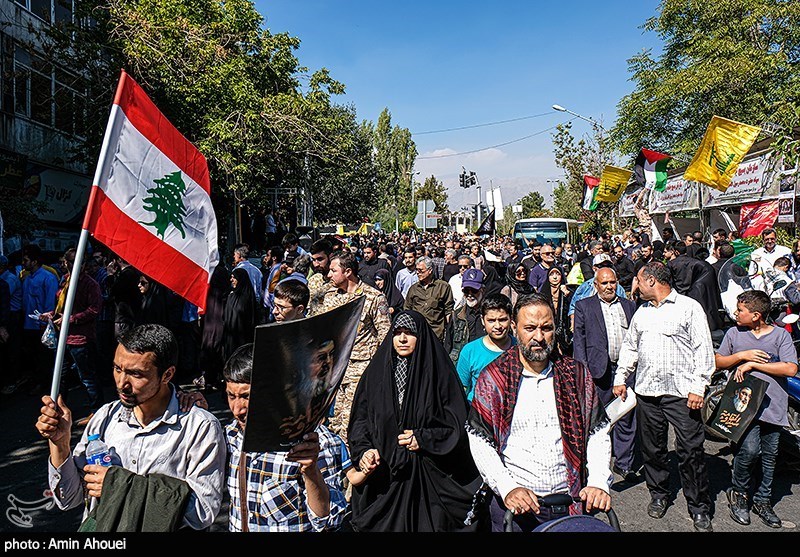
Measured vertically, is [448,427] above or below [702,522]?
above

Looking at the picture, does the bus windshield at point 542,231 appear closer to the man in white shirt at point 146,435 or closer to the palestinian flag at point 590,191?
the palestinian flag at point 590,191

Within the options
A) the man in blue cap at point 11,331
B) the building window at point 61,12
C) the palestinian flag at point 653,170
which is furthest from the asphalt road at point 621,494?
the building window at point 61,12

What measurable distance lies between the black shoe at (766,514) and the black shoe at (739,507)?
12 cm

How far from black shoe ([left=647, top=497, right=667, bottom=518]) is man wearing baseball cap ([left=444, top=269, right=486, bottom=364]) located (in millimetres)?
2381

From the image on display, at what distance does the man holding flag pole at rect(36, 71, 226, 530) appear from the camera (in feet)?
7.90

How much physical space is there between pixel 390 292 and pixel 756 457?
6216mm

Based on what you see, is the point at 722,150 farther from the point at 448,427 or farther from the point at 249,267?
the point at 448,427

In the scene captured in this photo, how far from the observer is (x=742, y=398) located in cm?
508

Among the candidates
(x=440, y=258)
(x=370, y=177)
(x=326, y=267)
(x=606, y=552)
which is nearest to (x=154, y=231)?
(x=606, y=552)

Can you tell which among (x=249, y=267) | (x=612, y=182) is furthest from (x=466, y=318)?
(x=612, y=182)

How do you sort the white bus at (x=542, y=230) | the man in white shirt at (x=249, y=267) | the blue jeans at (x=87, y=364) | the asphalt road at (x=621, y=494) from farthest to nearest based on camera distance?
the white bus at (x=542, y=230) → the man in white shirt at (x=249, y=267) → the blue jeans at (x=87, y=364) → the asphalt road at (x=621, y=494)

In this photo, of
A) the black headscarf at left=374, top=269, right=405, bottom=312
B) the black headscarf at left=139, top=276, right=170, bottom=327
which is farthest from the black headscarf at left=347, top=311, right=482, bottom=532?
the black headscarf at left=374, top=269, right=405, bottom=312

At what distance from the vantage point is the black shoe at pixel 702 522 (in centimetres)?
481

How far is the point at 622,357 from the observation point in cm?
539
